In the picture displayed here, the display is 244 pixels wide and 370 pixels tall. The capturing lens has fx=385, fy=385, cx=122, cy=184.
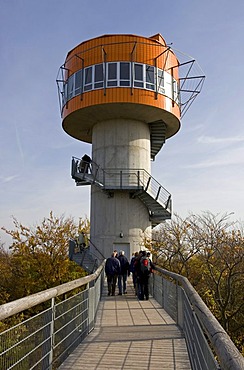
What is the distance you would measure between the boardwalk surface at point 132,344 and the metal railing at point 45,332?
0.94 ft

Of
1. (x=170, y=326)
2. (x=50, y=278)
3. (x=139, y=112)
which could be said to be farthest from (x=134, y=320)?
(x=50, y=278)

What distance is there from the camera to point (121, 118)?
23172 mm

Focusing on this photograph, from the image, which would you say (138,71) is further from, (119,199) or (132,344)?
(132,344)

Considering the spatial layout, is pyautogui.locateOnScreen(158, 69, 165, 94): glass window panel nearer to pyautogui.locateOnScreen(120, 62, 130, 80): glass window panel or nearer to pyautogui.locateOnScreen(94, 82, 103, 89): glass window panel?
pyautogui.locateOnScreen(120, 62, 130, 80): glass window panel

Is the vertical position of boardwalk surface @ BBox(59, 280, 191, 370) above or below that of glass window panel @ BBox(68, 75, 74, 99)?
below

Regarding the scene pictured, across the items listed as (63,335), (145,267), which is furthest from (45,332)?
(145,267)

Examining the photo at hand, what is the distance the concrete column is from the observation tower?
57 millimetres

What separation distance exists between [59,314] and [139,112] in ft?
59.9

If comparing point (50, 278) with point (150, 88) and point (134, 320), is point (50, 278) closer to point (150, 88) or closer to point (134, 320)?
point (150, 88)

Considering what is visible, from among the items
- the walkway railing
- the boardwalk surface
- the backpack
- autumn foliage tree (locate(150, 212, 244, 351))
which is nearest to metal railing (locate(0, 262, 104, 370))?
the walkway railing

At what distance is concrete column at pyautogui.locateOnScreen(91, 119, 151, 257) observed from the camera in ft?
73.0

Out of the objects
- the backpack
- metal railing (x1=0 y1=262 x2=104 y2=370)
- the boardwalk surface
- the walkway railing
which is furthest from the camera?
the backpack

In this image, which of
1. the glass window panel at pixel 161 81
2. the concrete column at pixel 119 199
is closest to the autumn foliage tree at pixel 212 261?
the concrete column at pixel 119 199

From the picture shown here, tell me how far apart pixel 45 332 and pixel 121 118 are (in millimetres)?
19584
